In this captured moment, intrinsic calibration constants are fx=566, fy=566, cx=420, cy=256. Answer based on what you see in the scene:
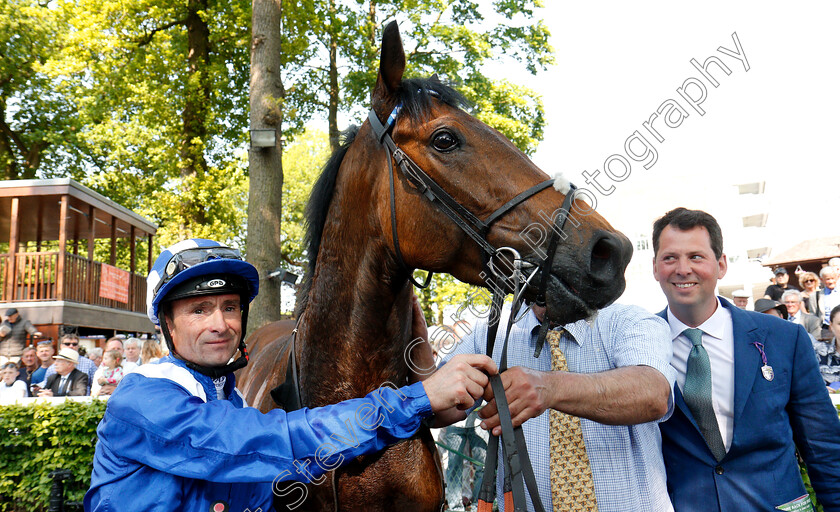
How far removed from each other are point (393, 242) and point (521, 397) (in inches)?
29.5

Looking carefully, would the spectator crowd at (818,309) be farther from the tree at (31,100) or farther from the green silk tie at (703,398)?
the tree at (31,100)

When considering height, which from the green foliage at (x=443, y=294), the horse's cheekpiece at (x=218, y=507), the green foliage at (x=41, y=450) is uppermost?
the green foliage at (x=443, y=294)

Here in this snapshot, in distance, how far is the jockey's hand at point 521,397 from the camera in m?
1.64

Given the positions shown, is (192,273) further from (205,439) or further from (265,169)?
(265,169)

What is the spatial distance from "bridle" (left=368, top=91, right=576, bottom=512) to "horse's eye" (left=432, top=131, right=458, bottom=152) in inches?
4.3

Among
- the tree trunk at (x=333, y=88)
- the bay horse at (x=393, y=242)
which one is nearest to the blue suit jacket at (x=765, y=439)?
the bay horse at (x=393, y=242)

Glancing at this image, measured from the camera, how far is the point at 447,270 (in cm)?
212

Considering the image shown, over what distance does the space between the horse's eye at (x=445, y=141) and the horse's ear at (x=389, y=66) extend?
0.30 meters

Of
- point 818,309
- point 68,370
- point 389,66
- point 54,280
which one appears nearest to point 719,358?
point 389,66

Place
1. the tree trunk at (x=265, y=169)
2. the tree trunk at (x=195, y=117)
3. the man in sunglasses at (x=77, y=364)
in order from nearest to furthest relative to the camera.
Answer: the tree trunk at (x=265, y=169), the man in sunglasses at (x=77, y=364), the tree trunk at (x=195, y=117)

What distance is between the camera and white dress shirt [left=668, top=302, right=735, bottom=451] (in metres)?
2.33

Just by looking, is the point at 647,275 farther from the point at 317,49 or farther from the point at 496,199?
the point at 496,199

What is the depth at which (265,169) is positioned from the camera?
7.44m

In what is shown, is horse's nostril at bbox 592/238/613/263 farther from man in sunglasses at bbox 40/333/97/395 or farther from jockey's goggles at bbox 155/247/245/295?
man in sunglasses at bbox 40/333/97/395
